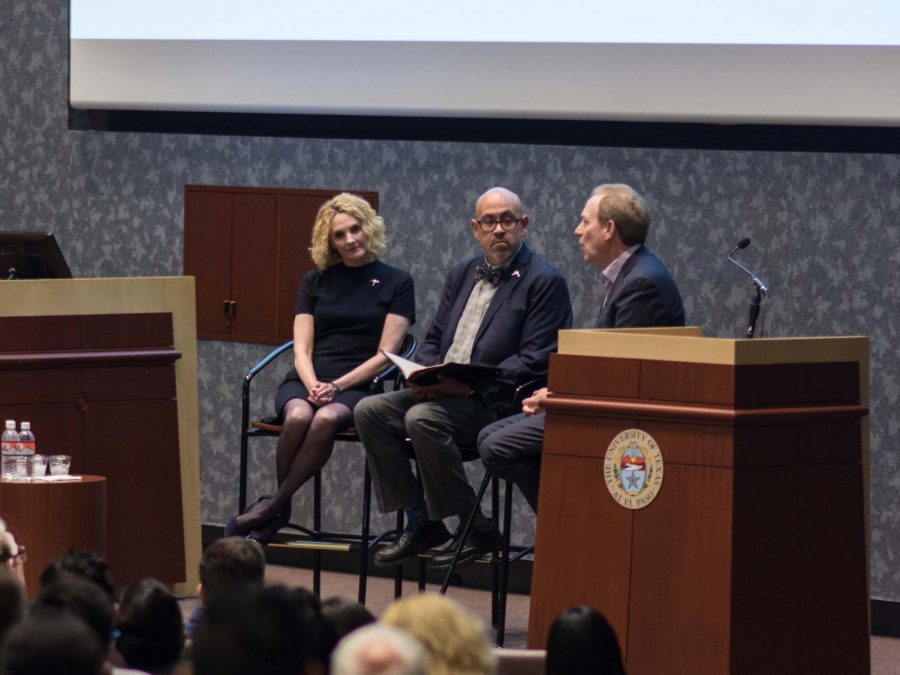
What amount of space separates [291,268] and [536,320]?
158 centimetres

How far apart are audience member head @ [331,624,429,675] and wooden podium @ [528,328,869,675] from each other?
2.04m

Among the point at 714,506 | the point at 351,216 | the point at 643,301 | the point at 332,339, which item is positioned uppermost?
the point at 351,216

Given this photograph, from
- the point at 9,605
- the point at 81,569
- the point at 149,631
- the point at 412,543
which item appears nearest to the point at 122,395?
the point at 412,543

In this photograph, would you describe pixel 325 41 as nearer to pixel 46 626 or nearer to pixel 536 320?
pixel 536 320

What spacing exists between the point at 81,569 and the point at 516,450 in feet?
6.31

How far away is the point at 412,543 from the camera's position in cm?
509

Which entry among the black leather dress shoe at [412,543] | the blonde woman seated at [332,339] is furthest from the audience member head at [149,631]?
the blonde woman seated at [332,339]

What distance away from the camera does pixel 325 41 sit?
5969mm

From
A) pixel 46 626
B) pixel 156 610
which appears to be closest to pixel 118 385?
pixel 156 610

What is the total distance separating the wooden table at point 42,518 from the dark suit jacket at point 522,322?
4.18 feet

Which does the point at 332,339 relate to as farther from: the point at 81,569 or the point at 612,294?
the point at 81,569

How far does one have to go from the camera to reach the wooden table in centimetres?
469

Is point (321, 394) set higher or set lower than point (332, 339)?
lower

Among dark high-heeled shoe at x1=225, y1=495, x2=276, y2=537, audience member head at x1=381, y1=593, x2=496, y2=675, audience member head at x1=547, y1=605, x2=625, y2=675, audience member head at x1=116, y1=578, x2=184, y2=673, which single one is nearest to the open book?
dark high-heeled shoe at x1=225, y1=495, x2=276, y2=537
